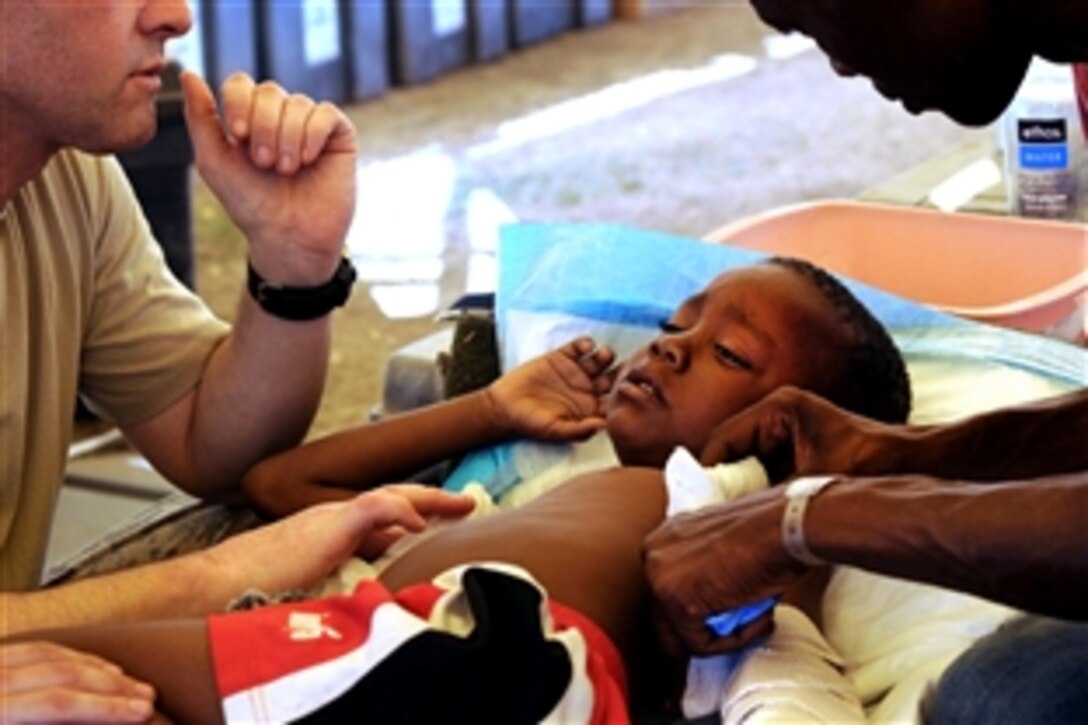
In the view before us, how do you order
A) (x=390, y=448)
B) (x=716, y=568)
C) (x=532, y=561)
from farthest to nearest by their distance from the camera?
(x=390, y=448) → (x=532, y=561) → (x=716, y=568)

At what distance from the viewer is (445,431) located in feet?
5.75

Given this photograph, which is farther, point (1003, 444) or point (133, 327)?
point (133, 327)

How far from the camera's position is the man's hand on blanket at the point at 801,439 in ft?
4.73

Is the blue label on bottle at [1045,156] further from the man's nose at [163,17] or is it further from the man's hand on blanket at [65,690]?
the man's hand on blanket at [65,690]

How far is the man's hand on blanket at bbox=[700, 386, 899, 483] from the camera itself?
4.73 ft

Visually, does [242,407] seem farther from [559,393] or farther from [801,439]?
[801,439]

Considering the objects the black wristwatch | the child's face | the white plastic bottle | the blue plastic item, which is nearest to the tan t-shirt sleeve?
the black wristwatch

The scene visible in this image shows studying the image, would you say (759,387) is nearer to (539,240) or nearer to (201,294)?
(539,240)

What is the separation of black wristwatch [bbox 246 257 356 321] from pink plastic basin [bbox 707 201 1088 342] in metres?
0.69

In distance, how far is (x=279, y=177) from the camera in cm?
162

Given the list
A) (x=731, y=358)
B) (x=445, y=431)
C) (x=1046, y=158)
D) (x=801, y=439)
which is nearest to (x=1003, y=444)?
(x=801, y=439)

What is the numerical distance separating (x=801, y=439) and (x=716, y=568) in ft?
0.86

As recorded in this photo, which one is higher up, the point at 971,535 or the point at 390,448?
the point at 971,535

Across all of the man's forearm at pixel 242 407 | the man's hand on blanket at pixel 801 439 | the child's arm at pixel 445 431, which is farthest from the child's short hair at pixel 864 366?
the man's forearm at pixel 242 407
